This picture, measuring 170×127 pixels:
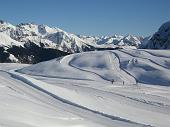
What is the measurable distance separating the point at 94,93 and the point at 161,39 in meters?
112

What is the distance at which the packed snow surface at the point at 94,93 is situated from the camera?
924 inches

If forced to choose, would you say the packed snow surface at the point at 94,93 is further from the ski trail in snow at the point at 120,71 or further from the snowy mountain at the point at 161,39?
the snowy mountain at the point at 161,39

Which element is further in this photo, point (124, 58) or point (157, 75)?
point (124, 58)

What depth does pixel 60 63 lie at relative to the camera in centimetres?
7575

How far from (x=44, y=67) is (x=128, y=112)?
45.9m

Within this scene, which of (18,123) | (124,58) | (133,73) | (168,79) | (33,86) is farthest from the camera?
(124,58)

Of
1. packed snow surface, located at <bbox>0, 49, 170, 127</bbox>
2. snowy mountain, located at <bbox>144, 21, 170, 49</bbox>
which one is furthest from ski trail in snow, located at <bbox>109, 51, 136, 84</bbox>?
snowy mountain, located at <bbox>144, 21, 170, 49</bbox>

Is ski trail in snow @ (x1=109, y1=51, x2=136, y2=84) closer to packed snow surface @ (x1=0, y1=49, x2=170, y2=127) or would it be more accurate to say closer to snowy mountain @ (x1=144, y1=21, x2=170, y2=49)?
packed snow surface @ (x1=0, y1=49, x2=170, y2=127)

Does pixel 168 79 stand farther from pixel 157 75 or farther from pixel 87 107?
pixel 87 107

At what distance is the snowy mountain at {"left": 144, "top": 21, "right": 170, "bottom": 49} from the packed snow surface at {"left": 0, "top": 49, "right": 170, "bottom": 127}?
6960cm

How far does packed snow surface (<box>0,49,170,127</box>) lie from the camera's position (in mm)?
23469

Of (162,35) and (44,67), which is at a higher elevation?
(162,35)

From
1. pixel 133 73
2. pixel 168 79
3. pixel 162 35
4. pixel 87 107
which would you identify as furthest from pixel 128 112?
pixel 162 35

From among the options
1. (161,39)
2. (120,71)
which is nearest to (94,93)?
(120,71)
